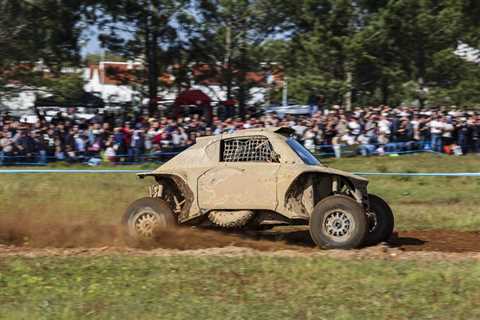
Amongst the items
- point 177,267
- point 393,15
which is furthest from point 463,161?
point 177,267

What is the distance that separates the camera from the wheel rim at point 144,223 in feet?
36.1

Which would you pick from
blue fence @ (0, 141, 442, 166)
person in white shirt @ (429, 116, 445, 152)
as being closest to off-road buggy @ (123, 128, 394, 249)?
blue fence @ (0, 141, 442, 166)

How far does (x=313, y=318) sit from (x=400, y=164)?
689 inches

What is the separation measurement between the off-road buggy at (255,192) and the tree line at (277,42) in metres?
23.7

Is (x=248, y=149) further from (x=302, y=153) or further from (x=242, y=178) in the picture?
(x=302, y=153)

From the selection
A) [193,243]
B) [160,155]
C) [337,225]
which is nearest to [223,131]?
[160,155]

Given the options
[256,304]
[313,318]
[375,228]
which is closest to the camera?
[313,318]

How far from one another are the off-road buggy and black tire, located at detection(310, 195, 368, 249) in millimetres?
13

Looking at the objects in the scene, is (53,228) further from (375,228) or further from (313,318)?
(313,318)

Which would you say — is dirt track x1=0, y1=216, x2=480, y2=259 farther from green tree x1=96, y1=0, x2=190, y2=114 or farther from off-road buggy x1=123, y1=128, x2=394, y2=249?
green tree x1=96, y1=0, x2=190, y2=114

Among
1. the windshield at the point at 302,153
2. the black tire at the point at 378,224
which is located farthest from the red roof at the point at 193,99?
the black tire at the point at 378,224

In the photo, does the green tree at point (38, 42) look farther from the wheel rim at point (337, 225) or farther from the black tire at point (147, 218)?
the wheel rim at point (337, 225)

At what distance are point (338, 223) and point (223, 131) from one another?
1439 centimetres

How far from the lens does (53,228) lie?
469 inches
